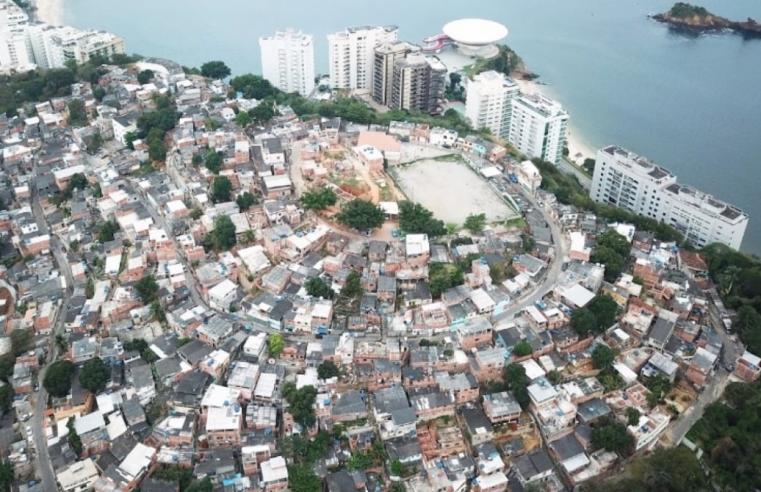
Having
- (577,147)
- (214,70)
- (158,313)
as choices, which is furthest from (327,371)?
(214,70)

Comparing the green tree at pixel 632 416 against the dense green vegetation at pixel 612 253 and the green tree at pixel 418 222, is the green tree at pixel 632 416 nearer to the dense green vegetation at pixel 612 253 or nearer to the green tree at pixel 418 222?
the dense green vegetation at pixel 612 253

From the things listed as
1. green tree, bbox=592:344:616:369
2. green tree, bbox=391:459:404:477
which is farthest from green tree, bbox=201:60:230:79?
green tree, bbox=391:459:404:477

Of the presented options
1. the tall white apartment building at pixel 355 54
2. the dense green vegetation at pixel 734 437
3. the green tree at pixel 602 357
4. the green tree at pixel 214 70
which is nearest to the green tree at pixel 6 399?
the green tree at pixel 602 357

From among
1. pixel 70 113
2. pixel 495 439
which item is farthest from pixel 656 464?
pixel 70 113

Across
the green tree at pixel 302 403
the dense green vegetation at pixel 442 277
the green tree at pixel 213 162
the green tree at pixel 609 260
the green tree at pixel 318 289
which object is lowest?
the green tree at pixel 302 403

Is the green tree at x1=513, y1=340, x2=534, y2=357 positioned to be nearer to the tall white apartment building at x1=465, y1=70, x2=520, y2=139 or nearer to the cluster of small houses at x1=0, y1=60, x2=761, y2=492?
the cluster of small houses at x1=0, y1=60, x2=761, y2=492

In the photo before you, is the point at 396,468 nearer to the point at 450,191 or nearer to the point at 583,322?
the point at 583,322
